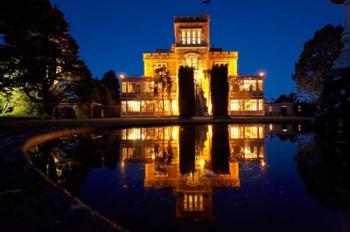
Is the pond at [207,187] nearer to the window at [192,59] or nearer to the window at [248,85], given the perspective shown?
the window at [248,85]

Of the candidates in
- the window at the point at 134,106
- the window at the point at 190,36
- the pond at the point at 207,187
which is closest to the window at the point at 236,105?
the window at the point at 190,36

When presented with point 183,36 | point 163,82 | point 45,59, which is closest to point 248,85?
point 163,82

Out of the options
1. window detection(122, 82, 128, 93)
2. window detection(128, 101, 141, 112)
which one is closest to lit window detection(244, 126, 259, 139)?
window detection(128, 101, 141, 112)

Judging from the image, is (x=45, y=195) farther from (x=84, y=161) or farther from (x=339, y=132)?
(x=339, y=132)

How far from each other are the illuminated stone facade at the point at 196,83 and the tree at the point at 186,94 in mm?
10142

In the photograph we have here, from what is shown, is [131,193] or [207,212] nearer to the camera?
[207,212]

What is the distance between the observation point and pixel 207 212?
16.5 feet

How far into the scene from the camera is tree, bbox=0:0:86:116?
24500 millimetres

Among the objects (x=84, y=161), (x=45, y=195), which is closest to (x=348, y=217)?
(x=45, y=195)

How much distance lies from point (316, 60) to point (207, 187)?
150 feet

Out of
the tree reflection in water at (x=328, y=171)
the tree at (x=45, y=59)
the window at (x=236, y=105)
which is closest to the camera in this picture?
the tree reflection in water at (x=328, y=171)

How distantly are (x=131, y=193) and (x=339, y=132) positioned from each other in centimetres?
1009

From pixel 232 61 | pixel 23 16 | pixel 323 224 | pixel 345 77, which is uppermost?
pixel 232 61

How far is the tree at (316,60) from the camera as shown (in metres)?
45.7
